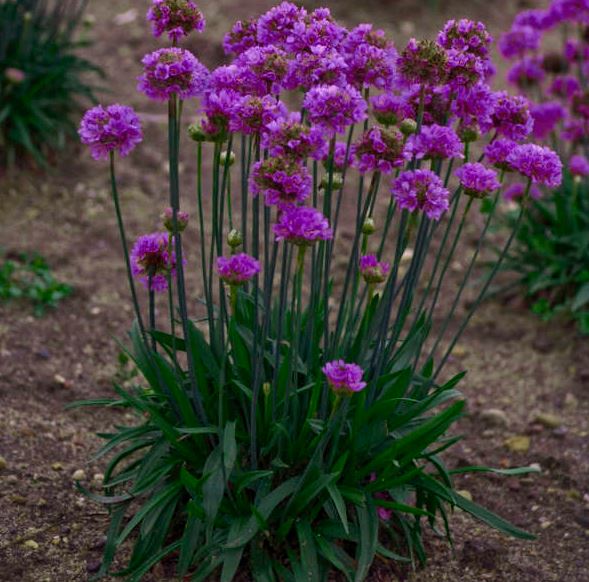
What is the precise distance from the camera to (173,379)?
2.63m

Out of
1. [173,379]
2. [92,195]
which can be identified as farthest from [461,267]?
[173,379]

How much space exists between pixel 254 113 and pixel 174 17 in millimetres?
324

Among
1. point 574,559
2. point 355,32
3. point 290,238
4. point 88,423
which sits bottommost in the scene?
point 88,423

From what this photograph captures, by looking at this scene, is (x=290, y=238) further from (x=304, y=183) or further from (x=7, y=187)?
(x=7, y=187)

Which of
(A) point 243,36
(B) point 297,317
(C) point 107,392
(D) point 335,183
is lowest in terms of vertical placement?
(C) point 107,392

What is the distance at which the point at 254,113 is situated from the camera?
217cm

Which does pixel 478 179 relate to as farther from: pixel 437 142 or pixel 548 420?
pixel 548 420

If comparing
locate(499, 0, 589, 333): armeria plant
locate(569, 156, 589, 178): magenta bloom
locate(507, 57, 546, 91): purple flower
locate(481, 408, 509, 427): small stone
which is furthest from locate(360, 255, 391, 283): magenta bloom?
locate(507, 57, 546, 91): purple flower

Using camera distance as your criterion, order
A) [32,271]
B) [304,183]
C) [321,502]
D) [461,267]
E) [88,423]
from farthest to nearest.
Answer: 1. [461,267]
2. [32,271]
3. [88,423]
4. [321,502]
5. [304,183]

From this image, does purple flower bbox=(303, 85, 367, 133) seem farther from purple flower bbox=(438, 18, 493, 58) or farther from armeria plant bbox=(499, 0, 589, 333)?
armeria plant bbox=(499, 0, 589, 333)

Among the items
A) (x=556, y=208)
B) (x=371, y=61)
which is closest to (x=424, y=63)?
(x=371, y=61)

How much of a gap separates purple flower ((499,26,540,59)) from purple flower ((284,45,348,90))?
2419 millimetres

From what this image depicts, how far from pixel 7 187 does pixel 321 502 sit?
3.33 meters

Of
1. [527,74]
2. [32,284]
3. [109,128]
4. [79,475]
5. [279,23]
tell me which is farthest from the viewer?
[527,74]
